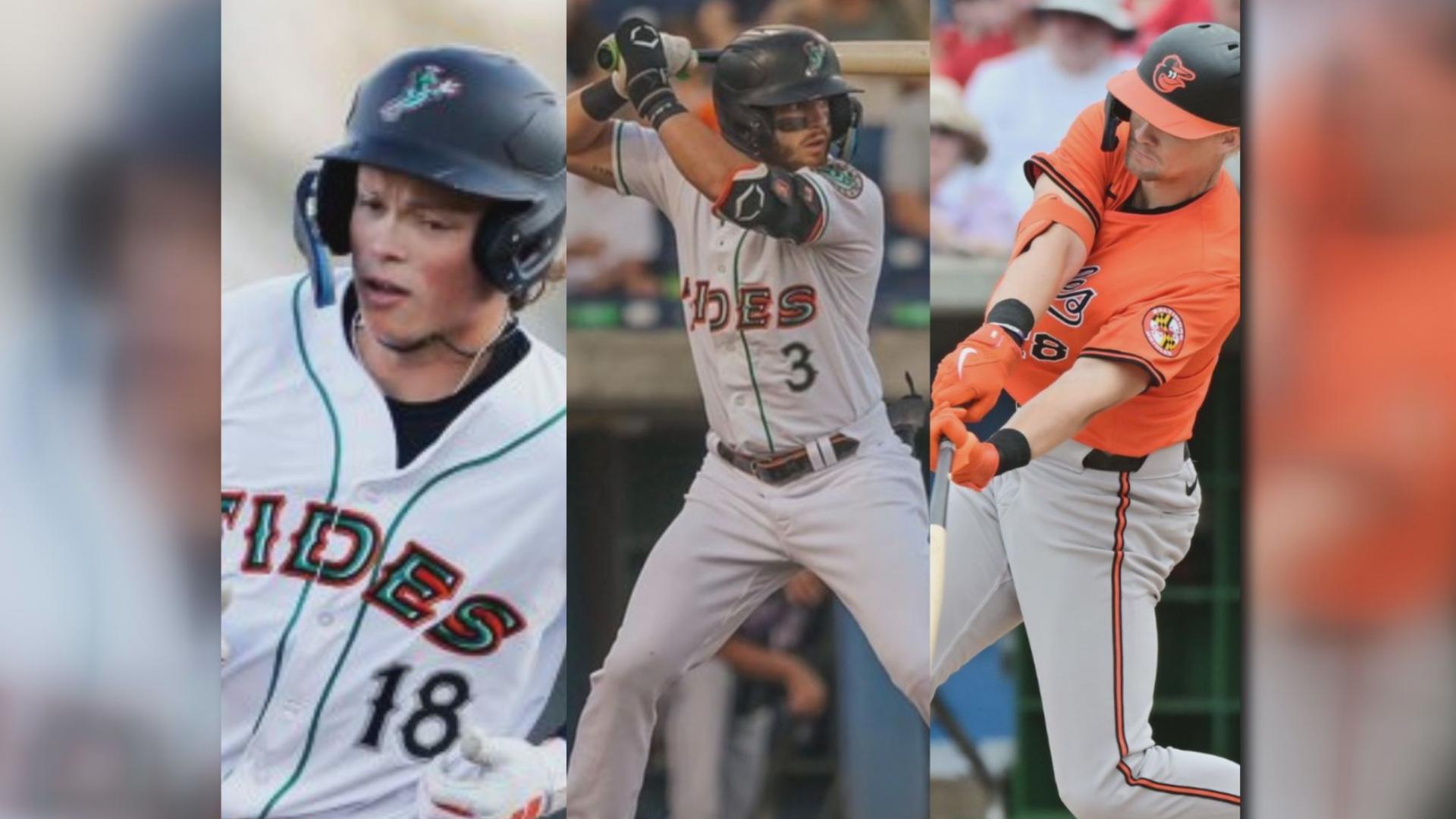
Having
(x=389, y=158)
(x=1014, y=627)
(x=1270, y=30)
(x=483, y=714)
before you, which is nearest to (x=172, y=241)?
(x=389, y=158)

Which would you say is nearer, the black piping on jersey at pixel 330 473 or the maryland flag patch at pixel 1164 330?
the maryland flag patch at pixel 1164 330

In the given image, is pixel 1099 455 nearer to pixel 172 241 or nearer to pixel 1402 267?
pixel 1402 267

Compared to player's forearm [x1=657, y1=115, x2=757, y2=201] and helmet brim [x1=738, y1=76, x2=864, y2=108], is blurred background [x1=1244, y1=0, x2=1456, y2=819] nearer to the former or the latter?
helmet brim [x1=738, y1=76, x2=864, y2=108]

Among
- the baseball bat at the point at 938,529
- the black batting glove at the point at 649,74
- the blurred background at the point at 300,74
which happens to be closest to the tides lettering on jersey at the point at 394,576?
the blurred background at the point at 300,74

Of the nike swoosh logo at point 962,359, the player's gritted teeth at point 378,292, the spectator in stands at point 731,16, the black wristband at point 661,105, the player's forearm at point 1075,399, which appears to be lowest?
the player's forearm at point 1075,399

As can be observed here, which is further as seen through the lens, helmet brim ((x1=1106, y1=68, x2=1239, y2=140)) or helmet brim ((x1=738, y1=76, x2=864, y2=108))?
helmet brim ((x1=738, y1=76, x2=864, y2=108))

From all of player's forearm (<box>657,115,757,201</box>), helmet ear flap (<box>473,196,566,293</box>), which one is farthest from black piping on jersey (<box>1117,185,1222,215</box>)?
helmet ear flap (<box>473,196,566,293</box>)

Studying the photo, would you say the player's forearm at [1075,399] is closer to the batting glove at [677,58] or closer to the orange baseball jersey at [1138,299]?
the orange baseball jersey at [1138,299]
